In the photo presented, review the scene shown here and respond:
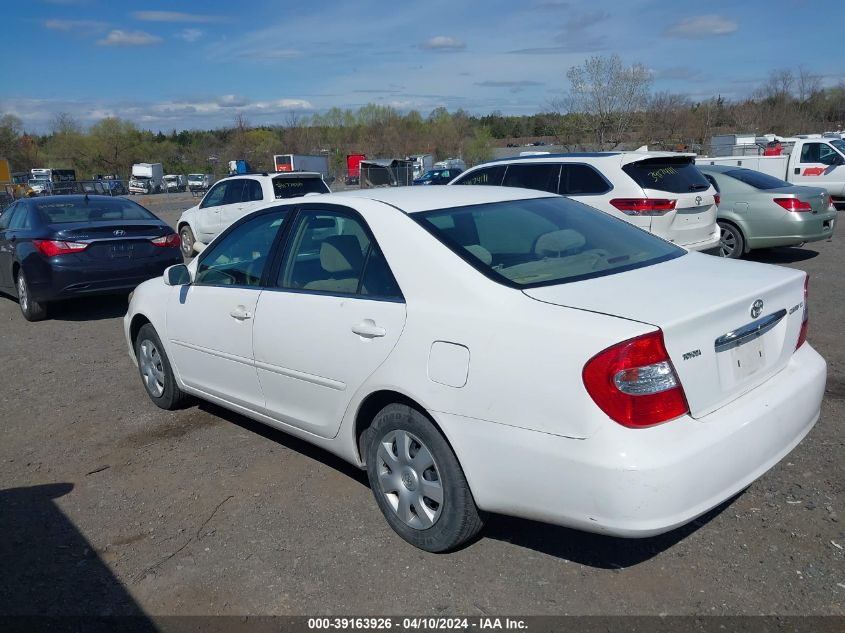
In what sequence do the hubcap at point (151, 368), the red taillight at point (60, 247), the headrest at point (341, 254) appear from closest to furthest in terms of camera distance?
the headrest at point (341, 254) → the hubcap at point (151, 368) → the red taillight at point (60, 247)

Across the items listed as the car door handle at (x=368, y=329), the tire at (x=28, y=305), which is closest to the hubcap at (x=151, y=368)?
the car door handle at (x=368, y=329)

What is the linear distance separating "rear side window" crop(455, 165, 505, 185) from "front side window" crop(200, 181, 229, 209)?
6.54 m

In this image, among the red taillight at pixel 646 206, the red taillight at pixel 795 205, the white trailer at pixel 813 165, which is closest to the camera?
the red taillight at pixel 646 206

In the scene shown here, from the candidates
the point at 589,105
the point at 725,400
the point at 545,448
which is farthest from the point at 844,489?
the point at 589,105

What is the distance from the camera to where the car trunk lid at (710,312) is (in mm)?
2785

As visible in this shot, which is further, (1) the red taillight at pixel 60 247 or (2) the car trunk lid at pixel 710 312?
(1) the red taillight at pixel 60 247

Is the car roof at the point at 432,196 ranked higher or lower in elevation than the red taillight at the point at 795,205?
higher

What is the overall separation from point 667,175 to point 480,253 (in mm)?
5946

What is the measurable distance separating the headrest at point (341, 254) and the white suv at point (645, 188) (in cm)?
510

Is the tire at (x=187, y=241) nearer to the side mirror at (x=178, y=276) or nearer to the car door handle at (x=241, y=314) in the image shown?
the side mirror at (x=178, y=276)

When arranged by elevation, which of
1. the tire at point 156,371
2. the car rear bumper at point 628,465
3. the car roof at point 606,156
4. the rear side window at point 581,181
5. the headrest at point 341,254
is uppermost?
the car roof at point 606,156

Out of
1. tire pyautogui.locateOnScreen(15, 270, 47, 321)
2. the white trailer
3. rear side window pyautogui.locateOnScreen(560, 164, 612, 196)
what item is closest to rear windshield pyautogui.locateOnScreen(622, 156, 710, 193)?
rear side window pyautogui.locateOnScreen(560, 164, 612, 196)

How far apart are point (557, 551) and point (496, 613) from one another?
22.0 inches

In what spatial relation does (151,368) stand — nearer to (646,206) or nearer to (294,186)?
(646,206)
